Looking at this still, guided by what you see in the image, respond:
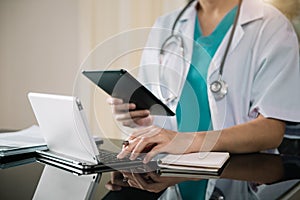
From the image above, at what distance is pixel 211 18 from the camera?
1.47m

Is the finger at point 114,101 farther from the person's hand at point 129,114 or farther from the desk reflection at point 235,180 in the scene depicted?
the desk reflection at point 235,180

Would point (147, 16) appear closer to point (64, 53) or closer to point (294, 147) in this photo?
point (64, 53)

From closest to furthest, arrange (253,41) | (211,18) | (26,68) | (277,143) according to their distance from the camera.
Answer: (277,143) → (253,41) → (211,18) → (26,68)

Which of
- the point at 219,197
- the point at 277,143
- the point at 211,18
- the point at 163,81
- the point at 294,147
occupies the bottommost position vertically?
the point at 294,147

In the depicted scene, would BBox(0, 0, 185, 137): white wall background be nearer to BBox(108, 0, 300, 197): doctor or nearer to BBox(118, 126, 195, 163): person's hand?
BBox(108, 0, 300, 197): doctor

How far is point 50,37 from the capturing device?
2.44 meters

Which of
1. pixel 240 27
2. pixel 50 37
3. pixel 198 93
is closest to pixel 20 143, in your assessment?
pixel 198 93

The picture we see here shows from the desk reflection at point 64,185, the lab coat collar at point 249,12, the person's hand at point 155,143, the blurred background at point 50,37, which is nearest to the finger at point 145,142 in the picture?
the person's hand at point 155,143

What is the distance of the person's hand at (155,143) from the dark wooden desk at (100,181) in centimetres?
Answer: 7

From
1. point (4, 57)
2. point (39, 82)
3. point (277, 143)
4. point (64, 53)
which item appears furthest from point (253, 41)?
point (4, 57)

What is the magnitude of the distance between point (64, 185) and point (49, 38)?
187cm

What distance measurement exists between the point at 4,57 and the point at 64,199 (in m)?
2.17

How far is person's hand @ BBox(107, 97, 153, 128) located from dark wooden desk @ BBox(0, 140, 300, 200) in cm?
7

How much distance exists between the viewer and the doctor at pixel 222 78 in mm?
905
